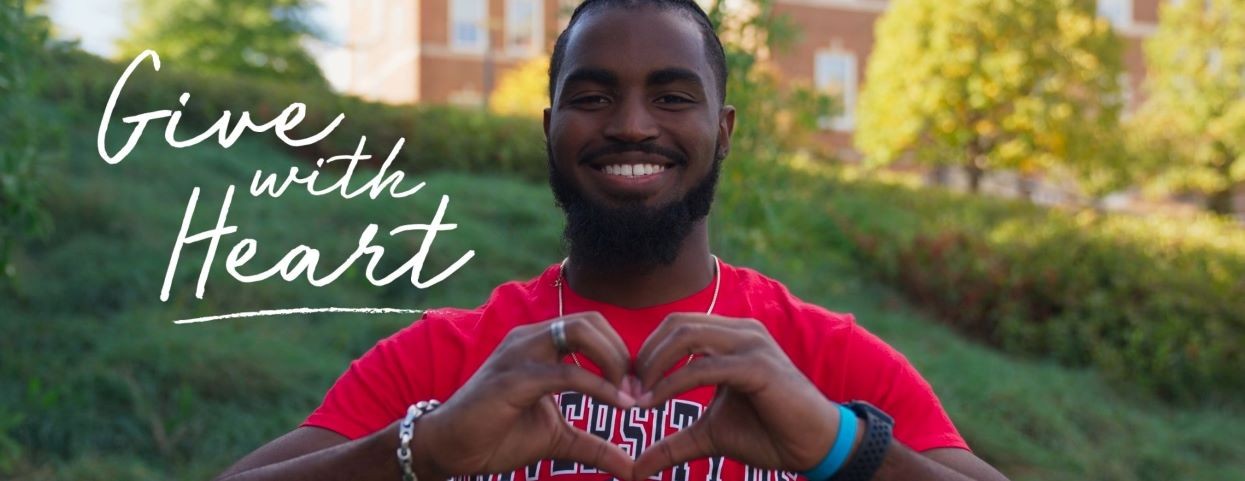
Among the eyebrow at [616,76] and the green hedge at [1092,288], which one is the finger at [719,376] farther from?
the green hedge at [1092,288]

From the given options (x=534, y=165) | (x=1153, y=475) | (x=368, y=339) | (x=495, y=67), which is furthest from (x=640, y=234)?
(x=495, y=67)

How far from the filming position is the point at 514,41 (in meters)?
34.2

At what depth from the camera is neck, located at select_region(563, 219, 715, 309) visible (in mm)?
2461

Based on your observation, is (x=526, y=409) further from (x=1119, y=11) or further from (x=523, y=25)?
(x=1119, y=11)

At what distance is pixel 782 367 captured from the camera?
189 centimetres

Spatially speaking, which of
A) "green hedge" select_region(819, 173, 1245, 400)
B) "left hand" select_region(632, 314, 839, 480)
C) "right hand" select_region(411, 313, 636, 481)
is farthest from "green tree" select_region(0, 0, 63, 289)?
"green hedge" select_region(819, 173, 1245, 400)

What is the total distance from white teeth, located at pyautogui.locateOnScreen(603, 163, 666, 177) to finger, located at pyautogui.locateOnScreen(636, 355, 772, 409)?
55 centimetres

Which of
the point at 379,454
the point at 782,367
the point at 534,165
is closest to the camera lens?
the point at 782,367

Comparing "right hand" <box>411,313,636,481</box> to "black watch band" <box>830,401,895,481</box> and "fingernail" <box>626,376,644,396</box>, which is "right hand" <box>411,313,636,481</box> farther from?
"black watch band" <box>830,401,895,481</box>

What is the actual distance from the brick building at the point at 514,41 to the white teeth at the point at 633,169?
93.1 ft

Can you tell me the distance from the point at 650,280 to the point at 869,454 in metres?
0.65

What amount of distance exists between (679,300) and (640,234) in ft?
0.60

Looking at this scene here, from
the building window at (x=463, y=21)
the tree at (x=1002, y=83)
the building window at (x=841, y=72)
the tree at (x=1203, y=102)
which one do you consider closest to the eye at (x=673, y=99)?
the tree at (x=1002, y=83)

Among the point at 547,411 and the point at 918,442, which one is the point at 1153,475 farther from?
the point at 547,411
